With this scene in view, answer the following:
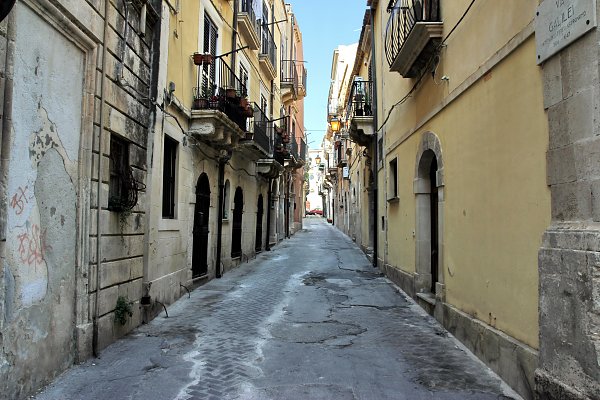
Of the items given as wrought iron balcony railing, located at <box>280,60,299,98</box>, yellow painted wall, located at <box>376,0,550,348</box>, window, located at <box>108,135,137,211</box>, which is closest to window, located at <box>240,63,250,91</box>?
yellow painted wall, located at <box>376,0,550,348</box>

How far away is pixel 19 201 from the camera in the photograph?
3.77 metres

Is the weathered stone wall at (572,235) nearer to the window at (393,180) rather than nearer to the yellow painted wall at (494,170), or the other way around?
the yellow painted wall at (494,170)

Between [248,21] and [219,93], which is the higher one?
[248,21]

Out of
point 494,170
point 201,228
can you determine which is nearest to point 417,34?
point 494,170

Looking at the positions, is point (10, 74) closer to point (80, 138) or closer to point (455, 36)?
point (80, 138)

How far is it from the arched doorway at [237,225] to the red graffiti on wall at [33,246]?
30.3ft

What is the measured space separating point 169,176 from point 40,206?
4232mm

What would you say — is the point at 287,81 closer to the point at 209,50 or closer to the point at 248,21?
the point at 248,21

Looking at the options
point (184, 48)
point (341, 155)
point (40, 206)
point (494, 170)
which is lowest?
point (40, 206)

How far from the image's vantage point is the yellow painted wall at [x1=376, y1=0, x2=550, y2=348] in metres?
4.00

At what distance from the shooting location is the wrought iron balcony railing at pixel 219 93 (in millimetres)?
9500

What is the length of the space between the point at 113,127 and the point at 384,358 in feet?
14.0

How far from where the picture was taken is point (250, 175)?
15.5 meters

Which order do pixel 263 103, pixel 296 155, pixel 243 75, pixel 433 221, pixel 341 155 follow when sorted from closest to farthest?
pixel 433 221
pixel 243 75
pixel 263 103
pixel 296 155
pixel 341 155
